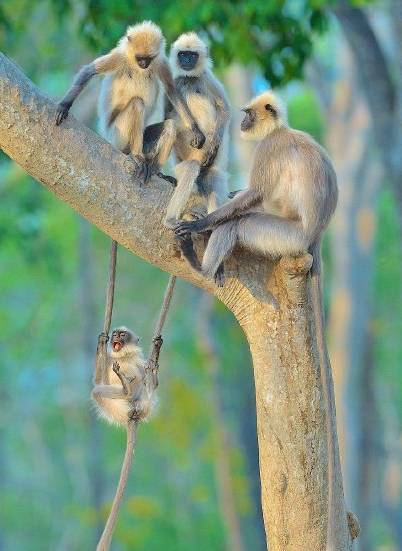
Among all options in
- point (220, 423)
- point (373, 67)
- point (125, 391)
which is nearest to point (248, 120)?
point (125, 391)

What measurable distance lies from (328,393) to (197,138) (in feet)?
4.48

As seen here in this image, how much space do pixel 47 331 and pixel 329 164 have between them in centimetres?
1993

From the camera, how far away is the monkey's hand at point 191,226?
15.4 ft

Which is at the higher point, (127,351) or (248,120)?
(248,120)

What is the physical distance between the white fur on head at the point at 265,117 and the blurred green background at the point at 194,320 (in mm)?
2498

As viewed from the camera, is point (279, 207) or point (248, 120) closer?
point (279, 207)

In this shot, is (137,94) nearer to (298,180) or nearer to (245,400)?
(298,180)

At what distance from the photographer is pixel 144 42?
17.2 feet

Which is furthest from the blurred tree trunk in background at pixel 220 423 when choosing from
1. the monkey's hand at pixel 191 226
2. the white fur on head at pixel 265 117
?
the monkey's hand at pixel 191 226

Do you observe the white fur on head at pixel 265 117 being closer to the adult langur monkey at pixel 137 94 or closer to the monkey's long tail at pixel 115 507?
the adult langur monkey at pixel 137 94

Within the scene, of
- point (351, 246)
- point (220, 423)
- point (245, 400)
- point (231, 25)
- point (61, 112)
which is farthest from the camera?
point (245, 400)

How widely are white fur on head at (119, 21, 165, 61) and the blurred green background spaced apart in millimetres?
2475

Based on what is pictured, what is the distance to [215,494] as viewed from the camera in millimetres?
27297

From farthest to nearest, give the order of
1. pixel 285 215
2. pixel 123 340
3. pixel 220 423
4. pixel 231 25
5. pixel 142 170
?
pixel 220 423 < pixel 231 25 < pixel 123 340 < pixel 285 215 < pixel 142 170
